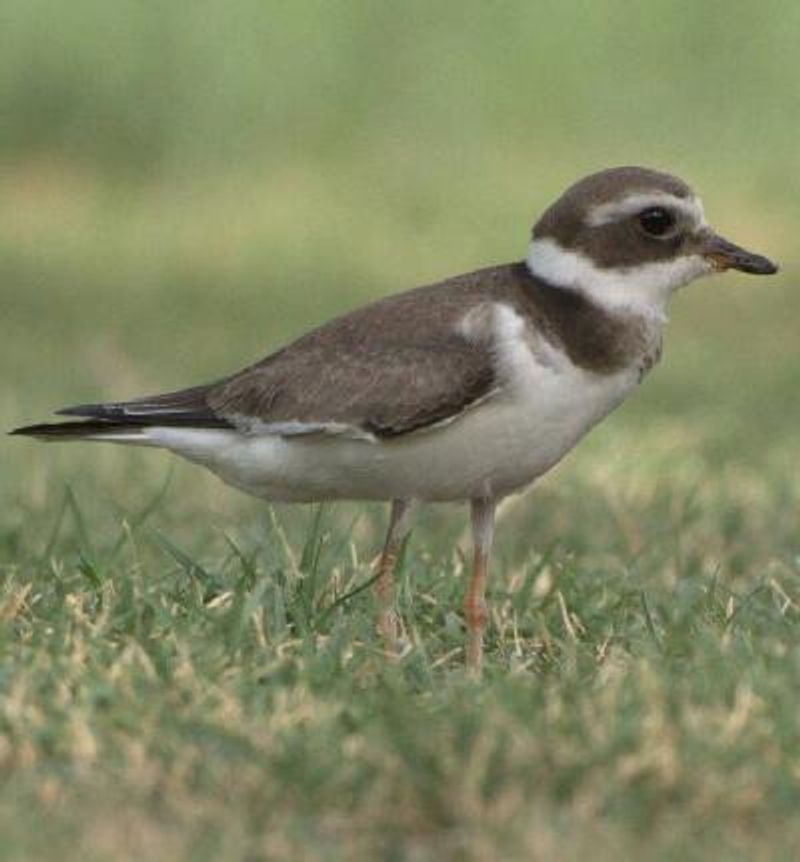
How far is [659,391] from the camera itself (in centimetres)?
1140

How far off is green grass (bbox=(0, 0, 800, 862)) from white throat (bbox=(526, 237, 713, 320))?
0.78m

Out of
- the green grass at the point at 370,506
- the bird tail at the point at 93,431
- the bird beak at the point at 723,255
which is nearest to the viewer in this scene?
the green grass at the point at 370,506

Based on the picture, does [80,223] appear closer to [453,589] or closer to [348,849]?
[453,589]

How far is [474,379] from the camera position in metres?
5.86

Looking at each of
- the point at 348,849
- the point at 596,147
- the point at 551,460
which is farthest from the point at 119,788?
the point at 596,147

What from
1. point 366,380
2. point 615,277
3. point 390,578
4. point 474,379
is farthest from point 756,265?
point 390,578

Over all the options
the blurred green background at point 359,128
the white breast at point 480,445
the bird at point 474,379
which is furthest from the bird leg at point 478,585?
the blurred green background at point 359,128

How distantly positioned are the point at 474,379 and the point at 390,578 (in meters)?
0.58

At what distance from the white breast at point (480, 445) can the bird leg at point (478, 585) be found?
11 cm

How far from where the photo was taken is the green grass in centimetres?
458

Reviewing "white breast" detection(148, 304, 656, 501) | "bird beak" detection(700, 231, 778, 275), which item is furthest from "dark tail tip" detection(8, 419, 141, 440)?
"bird beak" detection(700, 231, 778, 275)

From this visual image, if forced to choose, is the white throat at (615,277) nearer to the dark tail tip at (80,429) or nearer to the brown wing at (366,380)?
the brown wing at (366,380)

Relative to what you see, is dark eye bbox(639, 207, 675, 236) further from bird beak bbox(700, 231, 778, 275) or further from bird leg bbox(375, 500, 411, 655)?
bird leg bbox(375, 500, 411, 655)

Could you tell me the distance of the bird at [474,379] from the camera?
589cm
